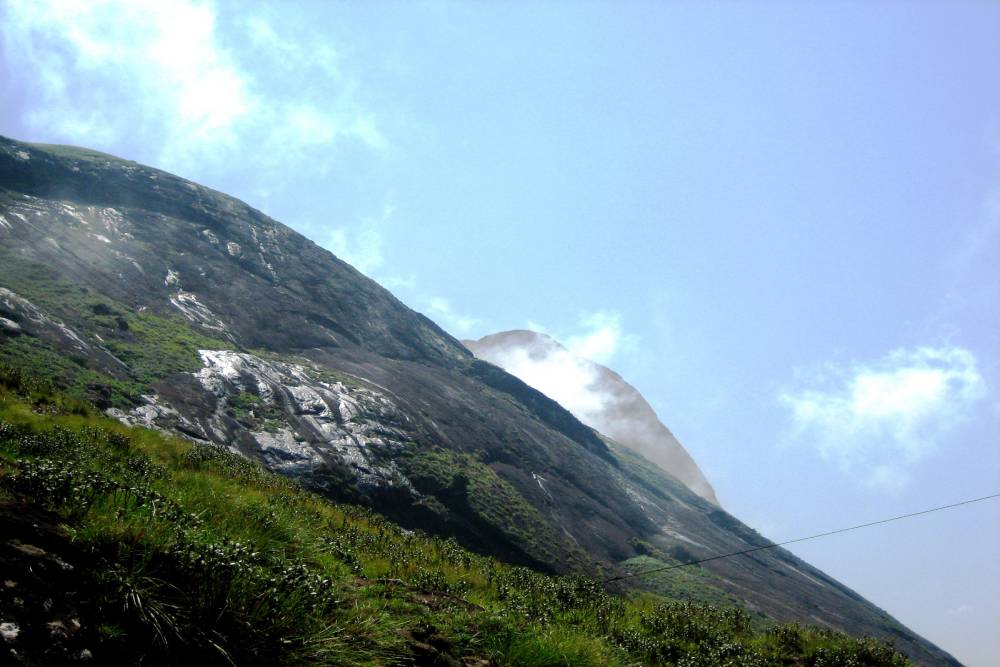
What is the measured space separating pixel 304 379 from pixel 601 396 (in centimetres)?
12881

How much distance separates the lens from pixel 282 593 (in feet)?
13.0

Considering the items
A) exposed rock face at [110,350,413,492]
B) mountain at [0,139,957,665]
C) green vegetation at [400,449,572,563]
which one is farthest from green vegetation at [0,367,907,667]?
green vegetation at [400,449,572,563]

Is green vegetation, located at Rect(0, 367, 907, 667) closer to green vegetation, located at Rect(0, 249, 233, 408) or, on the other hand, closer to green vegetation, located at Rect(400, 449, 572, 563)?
green vegetation, located at Rect(0, 249, 233, 408)

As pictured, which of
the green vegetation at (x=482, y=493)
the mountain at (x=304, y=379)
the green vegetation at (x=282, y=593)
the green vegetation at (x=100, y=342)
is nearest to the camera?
the green vegetation at (x=282, y=593)

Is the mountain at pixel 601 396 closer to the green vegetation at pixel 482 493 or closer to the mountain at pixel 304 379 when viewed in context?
the mountain at pixel 304 379

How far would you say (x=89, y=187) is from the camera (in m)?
42.2

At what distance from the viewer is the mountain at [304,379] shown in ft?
80.9

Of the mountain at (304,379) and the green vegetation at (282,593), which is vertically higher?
the mountain at (304,379)

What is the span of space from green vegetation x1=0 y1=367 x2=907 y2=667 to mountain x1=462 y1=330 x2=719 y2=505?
418ft

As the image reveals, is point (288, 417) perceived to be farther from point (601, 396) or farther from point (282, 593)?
point (601, 396)

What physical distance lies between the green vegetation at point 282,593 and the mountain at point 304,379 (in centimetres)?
1426

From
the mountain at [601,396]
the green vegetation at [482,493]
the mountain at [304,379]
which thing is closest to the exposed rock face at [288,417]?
the mountain at [304,379]

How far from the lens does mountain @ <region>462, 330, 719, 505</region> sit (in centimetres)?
14512

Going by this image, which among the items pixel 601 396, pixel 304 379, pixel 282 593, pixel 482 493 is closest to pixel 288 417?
pixel 304 379
